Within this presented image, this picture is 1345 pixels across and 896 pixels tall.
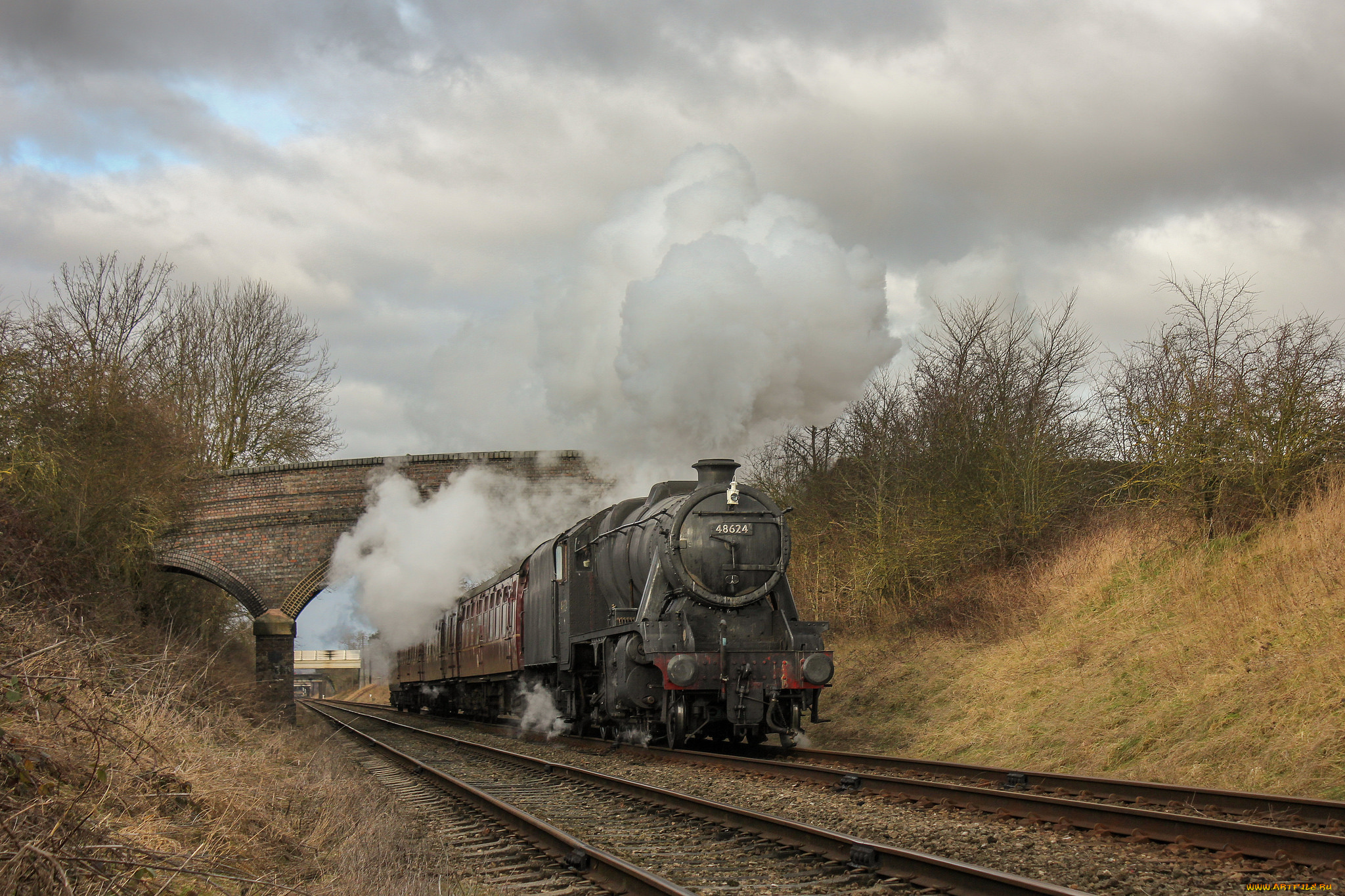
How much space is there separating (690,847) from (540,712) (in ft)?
34.4

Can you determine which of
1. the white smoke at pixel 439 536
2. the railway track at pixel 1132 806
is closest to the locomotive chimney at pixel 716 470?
the railway track at pixel 1132 806

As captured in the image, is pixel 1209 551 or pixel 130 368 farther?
pixel 130 368

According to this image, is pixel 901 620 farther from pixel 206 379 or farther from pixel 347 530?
pixel 206 379

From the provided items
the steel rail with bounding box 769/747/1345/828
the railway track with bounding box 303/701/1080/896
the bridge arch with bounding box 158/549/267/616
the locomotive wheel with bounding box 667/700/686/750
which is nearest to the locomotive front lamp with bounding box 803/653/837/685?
the steel rail with bounding box 769/747/1345/828

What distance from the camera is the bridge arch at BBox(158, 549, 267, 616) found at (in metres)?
25.2

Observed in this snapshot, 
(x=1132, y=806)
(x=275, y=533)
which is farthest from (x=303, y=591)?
(x=1132, y=806)

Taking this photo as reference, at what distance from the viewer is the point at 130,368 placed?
22938mm

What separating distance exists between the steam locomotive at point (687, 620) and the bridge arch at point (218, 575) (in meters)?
14.4

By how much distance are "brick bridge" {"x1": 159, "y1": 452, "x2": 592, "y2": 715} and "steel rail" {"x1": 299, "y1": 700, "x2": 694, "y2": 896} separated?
1722 centimetres

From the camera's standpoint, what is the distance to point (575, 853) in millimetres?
5996

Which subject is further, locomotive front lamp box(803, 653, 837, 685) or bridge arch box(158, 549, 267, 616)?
bridge arch box(158, 549, 267, 616)

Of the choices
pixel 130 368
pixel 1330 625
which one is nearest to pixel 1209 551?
pixel 1330 625

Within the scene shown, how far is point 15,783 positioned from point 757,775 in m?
6.56

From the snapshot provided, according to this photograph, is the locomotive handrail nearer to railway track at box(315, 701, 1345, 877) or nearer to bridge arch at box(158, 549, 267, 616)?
railway track at box(315, 701, 1345, 877)
